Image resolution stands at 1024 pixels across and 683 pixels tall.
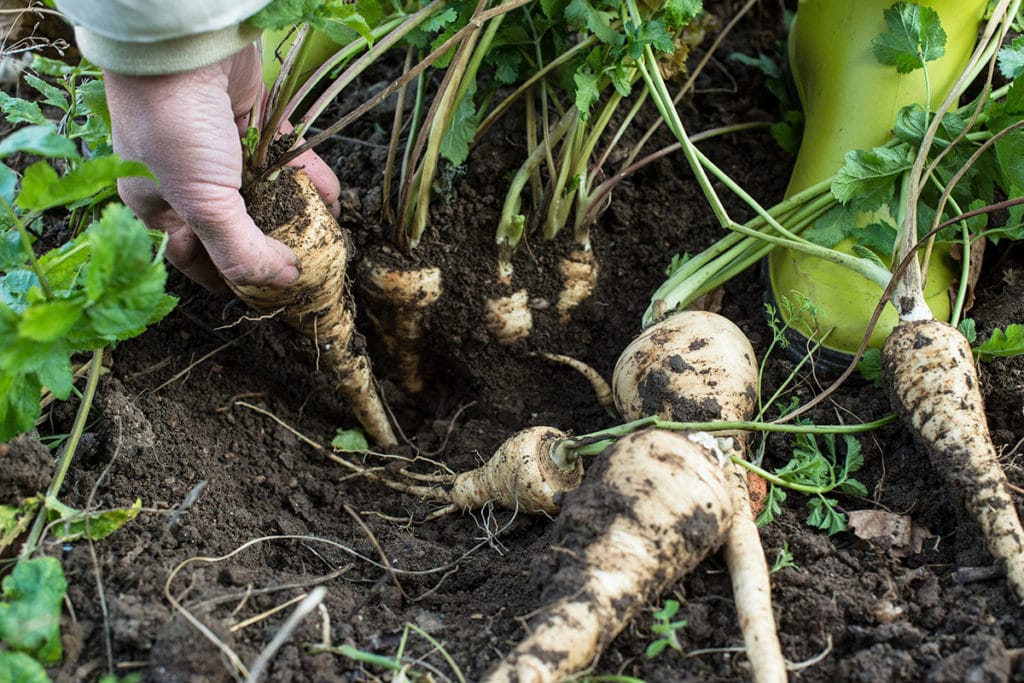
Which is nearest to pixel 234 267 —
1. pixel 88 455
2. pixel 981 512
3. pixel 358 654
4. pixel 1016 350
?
pixel 88 455

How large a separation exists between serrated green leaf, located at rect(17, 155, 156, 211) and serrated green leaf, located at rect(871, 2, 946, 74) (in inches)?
66.1

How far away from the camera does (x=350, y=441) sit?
7.30 ft

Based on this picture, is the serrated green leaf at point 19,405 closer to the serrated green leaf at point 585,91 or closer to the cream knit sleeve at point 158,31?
the cream knit sleeve at point 158,31

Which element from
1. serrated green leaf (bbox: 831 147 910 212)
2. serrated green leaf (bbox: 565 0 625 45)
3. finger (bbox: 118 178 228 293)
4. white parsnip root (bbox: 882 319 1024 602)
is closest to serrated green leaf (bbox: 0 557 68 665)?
finger (bbox: 118 178 228 293)

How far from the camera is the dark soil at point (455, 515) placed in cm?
137

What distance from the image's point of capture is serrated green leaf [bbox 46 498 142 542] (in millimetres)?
1462

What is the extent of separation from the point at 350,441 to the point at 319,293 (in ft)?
1.47

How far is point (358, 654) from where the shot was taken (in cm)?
132

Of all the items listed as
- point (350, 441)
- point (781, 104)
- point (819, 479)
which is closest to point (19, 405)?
point (350, 441)

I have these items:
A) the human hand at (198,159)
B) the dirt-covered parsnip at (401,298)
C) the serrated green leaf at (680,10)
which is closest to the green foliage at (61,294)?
the human hand at (198,159)

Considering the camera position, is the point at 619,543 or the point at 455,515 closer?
the point at 619,543

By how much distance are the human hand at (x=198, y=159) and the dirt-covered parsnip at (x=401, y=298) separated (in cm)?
30

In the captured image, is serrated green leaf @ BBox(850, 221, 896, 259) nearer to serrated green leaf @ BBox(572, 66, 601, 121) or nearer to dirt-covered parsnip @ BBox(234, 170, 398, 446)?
serrated green leaf @ BBox(572, 66, 601, 121)

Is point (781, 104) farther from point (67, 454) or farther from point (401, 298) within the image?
point (67, 454)
